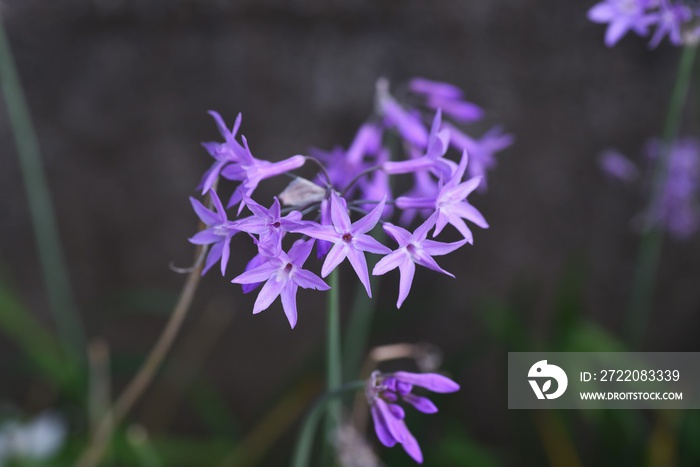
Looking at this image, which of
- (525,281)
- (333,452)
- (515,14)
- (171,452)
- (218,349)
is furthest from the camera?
(218,349)

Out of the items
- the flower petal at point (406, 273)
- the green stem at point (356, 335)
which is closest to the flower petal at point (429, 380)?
the flower petal at point (406, 273)

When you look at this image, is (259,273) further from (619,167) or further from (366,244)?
(619,167)

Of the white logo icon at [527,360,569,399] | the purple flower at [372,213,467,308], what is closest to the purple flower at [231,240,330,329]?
the purple flower at [372,213,467,308]

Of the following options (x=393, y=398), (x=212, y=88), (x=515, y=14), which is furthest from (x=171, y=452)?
(x=515, y=14)

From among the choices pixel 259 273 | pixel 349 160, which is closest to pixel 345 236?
pixel 259 273

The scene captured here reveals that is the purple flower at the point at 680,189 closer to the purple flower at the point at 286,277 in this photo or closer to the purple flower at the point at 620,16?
the purple flower at the point at 620,16

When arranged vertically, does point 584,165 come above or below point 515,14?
below

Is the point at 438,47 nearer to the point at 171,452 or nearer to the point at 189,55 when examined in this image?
the point at 189,55
